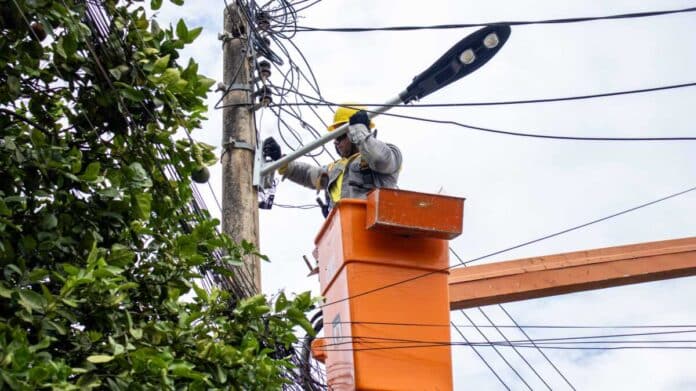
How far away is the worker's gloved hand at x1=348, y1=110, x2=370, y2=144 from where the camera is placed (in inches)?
263

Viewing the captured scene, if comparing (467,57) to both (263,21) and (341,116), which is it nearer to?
(341,116)

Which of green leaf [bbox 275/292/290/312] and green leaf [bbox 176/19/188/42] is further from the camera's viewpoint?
green leaf [bbox 176/19/188/42]

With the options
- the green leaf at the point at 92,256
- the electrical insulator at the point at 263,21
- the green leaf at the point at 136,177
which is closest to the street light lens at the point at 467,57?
the electrical insulator at the point at 263,21

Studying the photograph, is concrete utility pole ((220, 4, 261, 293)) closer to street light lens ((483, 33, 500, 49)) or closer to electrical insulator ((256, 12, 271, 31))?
electrical insulator ((256, 12, 271, 31))

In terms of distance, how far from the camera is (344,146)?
24.4 feet

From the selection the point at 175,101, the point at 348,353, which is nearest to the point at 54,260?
the point at 175,101

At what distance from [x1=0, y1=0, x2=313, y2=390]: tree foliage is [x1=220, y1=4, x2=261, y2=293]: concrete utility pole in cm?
154

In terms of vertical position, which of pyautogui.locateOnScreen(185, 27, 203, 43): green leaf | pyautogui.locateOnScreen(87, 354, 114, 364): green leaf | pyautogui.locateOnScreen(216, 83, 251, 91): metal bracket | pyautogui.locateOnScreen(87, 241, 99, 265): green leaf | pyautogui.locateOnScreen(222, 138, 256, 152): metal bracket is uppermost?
pyautogui.locateOnScreen(216, 83, 251, 91): metal bracket

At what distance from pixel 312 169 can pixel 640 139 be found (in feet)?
7.83

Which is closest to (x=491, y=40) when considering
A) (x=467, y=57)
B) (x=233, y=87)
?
(x=467, y=57)

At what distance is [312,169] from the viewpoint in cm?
795

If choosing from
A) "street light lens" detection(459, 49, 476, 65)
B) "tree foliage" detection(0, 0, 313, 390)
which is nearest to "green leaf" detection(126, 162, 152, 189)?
"tree foliage" detection(0, 0, 313, 390)

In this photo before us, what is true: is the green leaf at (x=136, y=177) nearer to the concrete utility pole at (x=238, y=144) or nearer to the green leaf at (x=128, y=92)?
the green leaf at (x=128, y=92)

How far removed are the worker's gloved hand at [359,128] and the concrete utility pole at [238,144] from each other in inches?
30.4
